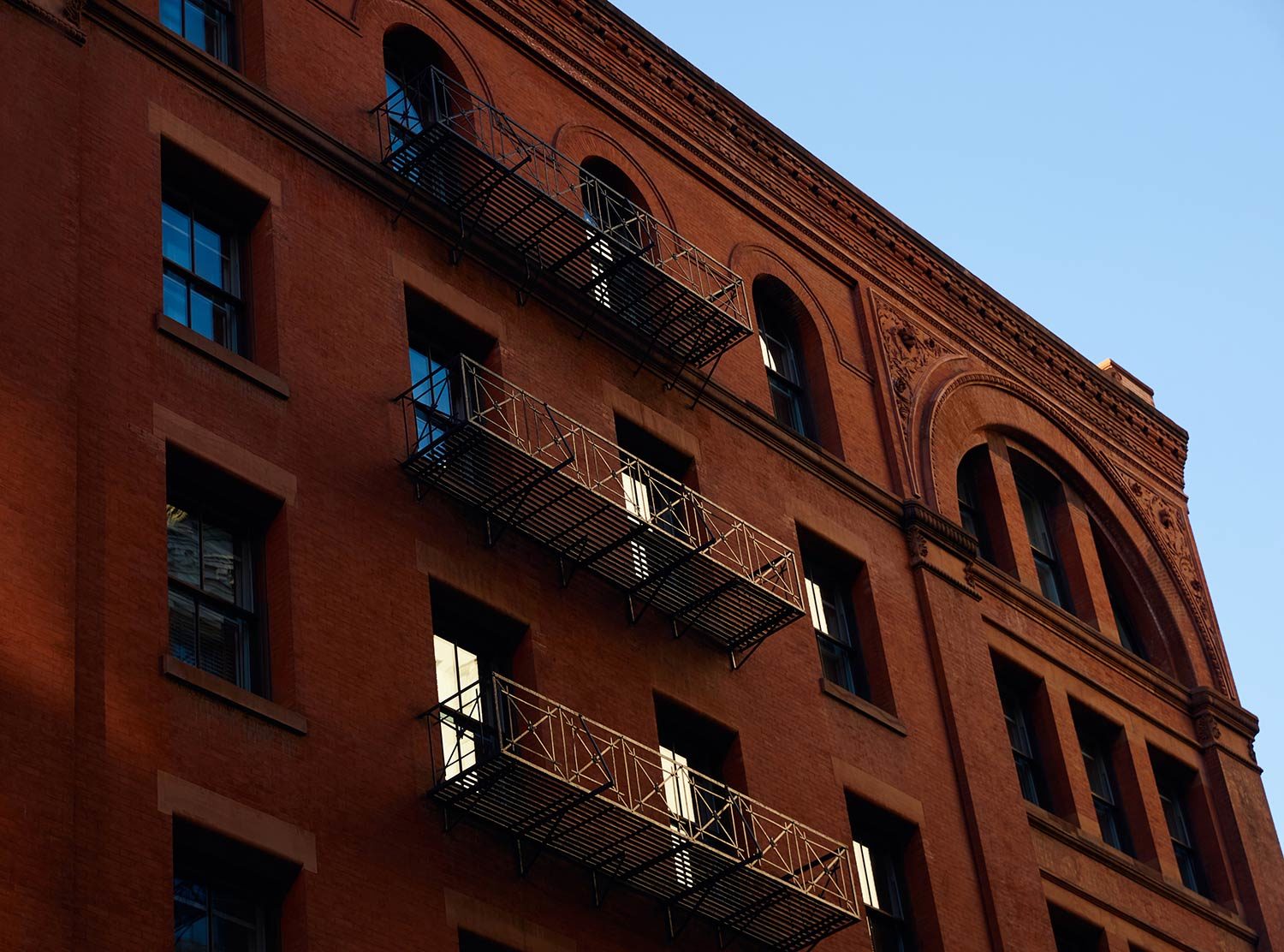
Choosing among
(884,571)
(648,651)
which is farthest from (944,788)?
(648,651)

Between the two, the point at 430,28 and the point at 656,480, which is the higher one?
the point at 430,28

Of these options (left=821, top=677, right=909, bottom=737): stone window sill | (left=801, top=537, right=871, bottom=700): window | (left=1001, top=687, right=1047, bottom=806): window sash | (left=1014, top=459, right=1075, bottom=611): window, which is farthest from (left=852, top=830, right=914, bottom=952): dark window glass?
(left=1014, top=459, right=1075, bottom=611): window

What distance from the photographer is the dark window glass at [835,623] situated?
32.1m

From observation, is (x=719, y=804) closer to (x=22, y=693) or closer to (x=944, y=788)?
(x=944, y=788)

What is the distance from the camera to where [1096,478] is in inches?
1620

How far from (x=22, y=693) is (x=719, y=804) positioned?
34.3ft

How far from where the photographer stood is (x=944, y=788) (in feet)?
104

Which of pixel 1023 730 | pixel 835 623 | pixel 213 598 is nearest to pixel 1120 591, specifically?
pixel 1023 730

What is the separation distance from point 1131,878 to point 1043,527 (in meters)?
7.34

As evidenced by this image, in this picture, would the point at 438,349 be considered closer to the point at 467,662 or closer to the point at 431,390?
the point at 431,390

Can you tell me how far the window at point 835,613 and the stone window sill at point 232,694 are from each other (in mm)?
10418

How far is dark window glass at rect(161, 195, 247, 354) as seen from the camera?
1016 inches

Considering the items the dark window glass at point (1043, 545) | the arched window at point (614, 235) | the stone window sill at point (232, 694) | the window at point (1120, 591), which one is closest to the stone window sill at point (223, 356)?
→ the stone window sill at point (232, 694)

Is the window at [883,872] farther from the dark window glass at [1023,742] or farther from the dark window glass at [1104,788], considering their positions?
the dark window glass at [1104,788]
